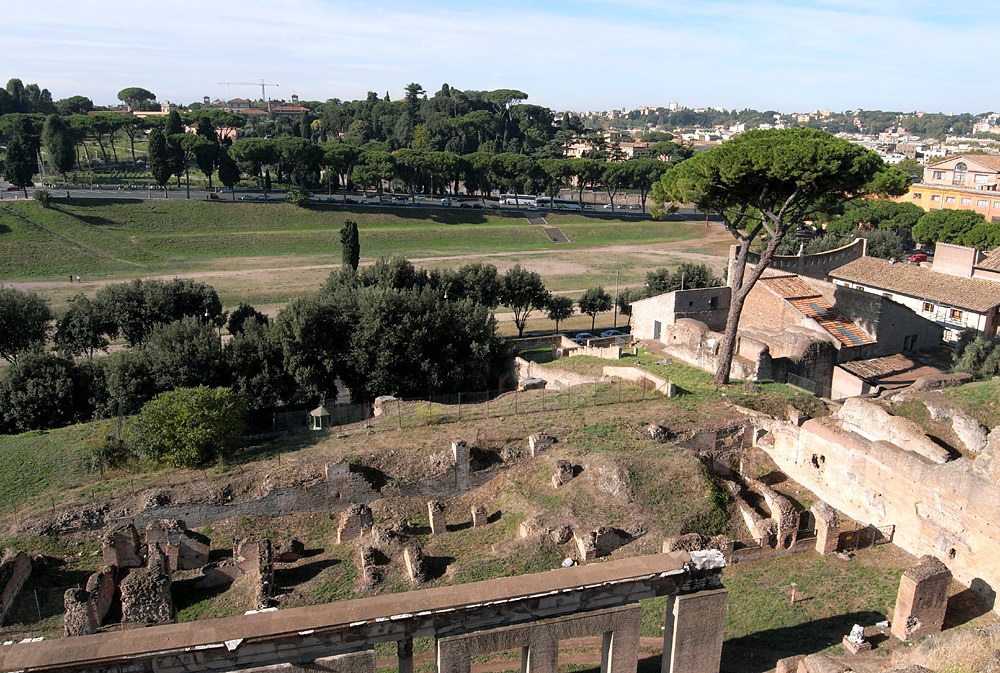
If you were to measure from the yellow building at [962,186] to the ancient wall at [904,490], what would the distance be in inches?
2223

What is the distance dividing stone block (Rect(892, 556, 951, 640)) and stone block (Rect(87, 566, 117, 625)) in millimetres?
15380

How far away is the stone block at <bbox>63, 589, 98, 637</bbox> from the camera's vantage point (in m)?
14.6

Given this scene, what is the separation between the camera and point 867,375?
27.5 meters

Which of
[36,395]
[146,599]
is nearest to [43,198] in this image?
[36,395]

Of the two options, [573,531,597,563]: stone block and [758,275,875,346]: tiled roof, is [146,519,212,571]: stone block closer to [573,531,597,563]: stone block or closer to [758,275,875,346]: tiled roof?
[573,531,597,563]: stone block

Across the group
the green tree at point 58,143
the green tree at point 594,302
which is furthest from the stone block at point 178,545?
the green tree at point 58,143

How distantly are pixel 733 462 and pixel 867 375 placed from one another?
30.2 ft

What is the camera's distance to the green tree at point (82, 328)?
3312cm

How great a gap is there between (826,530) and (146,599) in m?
14.6

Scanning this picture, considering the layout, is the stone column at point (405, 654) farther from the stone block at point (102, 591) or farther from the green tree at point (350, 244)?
the green tree at point (350, 244)

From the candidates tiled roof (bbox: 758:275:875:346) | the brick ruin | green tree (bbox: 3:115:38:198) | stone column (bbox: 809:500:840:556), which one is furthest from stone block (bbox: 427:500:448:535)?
green tree (bbox: 3:115:38:198)

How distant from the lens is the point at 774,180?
23.2 m

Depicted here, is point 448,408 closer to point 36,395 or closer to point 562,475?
point 562,475

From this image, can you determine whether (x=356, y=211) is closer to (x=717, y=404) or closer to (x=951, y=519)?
(x=717, y=404)
